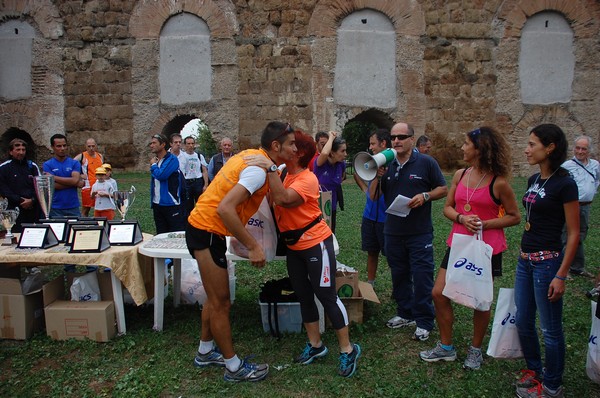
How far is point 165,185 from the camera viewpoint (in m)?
5.97

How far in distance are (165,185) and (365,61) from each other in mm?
10902

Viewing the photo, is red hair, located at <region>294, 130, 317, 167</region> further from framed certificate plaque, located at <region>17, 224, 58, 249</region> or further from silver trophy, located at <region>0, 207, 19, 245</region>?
silver trophy, located at <region>0, 207, 19, 245</region>

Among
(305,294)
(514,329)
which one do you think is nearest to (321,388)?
(305,294)

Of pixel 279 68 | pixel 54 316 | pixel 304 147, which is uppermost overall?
pixel 279 68

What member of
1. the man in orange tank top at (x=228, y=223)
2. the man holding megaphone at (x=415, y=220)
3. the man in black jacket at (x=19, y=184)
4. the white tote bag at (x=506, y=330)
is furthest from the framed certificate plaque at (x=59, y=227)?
the white tote bag at (x=506, y=330)

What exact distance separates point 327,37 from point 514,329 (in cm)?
1316

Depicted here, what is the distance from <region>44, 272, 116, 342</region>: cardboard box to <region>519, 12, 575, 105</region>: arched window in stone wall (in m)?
15.2

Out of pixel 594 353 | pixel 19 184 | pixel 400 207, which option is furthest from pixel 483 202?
pixel 19 184

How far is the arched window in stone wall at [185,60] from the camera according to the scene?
15.2 meters

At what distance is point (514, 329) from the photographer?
324 centimetres

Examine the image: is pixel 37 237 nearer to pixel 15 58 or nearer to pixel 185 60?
pixel 185 60

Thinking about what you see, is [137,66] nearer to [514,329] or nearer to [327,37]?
[327,37]

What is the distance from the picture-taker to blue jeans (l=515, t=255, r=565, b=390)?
2.93 metres

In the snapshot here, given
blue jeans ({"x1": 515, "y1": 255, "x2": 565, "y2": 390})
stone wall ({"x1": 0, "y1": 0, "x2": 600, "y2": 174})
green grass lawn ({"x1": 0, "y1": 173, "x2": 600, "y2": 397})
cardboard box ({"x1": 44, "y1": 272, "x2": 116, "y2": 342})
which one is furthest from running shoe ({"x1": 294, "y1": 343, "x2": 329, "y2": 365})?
stone wall ({"x1": 0, "y1": 0, "x2": 600, "y2": 174})
